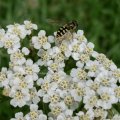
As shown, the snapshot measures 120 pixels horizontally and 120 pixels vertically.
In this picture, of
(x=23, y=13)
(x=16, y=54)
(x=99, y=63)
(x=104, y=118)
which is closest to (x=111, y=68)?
(x=99, y=63)

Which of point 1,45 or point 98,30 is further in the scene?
point 98,30

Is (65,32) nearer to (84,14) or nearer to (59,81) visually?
(59,81)

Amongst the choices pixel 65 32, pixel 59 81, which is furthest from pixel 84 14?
pixel 59 81

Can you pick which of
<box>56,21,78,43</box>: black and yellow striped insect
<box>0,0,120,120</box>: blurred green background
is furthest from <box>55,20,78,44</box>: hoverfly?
<box>0,0,120,120</box>: blurred green background

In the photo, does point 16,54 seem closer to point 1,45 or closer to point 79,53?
point 1,45

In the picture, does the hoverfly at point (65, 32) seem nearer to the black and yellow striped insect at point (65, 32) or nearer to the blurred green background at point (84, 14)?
the black and yellow striped insect at point (65, 32)

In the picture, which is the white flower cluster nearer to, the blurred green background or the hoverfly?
the hoverfly
